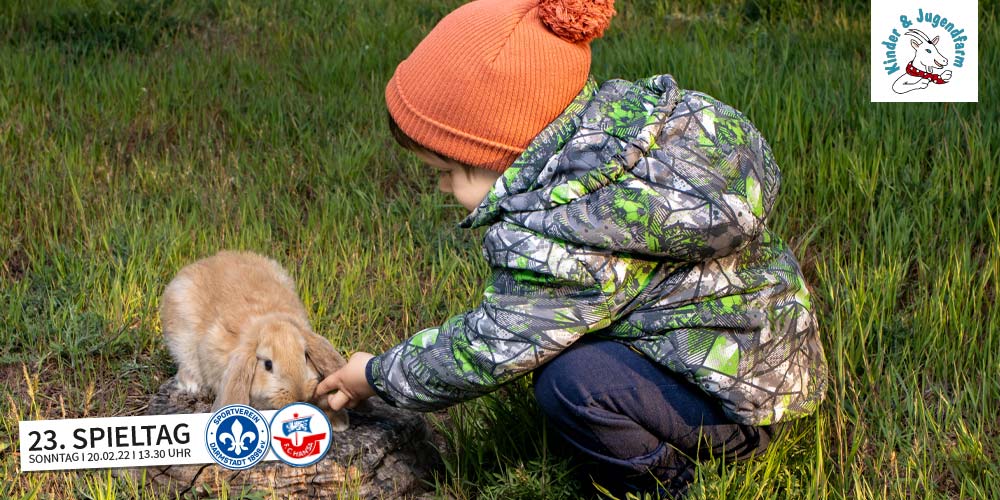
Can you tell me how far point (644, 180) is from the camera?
2.32m

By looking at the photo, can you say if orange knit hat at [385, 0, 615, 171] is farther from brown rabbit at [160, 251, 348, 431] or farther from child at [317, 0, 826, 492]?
brown rabbit at [160, 251, 348, 431]

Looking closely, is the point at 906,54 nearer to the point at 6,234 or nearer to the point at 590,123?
the point at 590,123

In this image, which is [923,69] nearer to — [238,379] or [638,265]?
[638,265]

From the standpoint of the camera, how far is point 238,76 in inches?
215

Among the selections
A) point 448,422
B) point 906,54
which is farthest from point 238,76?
point 906,54

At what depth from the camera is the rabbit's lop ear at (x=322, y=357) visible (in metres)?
2.87

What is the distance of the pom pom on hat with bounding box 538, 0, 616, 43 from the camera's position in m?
2.37

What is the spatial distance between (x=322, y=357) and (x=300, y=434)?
0.24 m

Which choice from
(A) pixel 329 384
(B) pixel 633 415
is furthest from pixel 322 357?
(B) pixel 633 415

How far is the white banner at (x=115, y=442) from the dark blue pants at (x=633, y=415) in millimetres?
835

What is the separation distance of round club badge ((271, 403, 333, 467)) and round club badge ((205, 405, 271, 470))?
34 millimetres

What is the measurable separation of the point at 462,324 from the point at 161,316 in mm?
1425

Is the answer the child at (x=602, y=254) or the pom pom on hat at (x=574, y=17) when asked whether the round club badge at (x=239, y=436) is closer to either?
the child at (x=602, y=254)

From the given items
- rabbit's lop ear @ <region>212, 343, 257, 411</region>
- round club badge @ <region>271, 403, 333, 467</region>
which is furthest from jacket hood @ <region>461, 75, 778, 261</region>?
rabbit's lop ear @ <region>212, 343, 257, 411</region>
